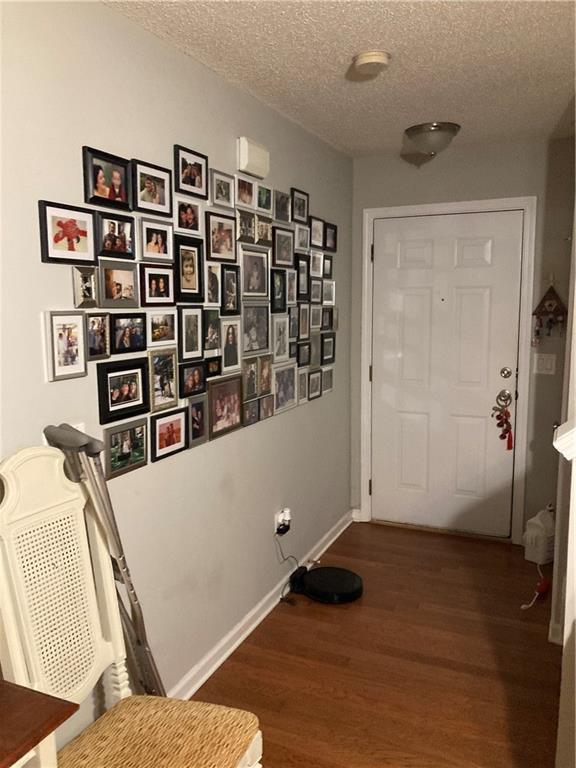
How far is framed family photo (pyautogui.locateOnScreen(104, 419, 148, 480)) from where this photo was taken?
1984 millimetres

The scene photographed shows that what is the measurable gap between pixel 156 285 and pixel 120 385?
38 centimetres

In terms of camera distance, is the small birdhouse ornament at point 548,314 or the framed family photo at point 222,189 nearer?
the framed family photo at point 222,189

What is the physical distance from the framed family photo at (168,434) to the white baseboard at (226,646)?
899 millimetres

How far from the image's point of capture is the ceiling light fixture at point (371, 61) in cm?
222

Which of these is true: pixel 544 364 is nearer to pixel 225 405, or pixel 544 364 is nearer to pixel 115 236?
pixel 225 405

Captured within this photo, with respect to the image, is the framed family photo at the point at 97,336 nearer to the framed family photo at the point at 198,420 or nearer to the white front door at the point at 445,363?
the framed family photo at the point at 198,420

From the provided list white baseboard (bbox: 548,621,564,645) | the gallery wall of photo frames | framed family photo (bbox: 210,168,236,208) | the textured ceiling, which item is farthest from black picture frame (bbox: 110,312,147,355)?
white baseboard (bbox: 548,621,564,645)

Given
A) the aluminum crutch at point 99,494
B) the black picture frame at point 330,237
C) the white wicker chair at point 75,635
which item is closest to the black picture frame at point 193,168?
the aluminum crutch at point 99,494

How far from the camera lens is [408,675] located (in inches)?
101

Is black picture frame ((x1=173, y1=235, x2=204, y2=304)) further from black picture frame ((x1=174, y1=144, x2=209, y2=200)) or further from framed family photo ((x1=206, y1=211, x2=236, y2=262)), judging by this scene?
black picture frame ((x1=174, y1=144, x2=209, y2=200))

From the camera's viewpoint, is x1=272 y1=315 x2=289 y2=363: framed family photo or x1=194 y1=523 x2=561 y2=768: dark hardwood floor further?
x1=272 y1=315 x2=289 y2=363: framed family photo

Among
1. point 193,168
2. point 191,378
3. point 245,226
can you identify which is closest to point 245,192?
point 245,226

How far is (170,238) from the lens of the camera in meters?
2.22

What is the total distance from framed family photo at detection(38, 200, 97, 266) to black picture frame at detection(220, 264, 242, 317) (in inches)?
29.5
